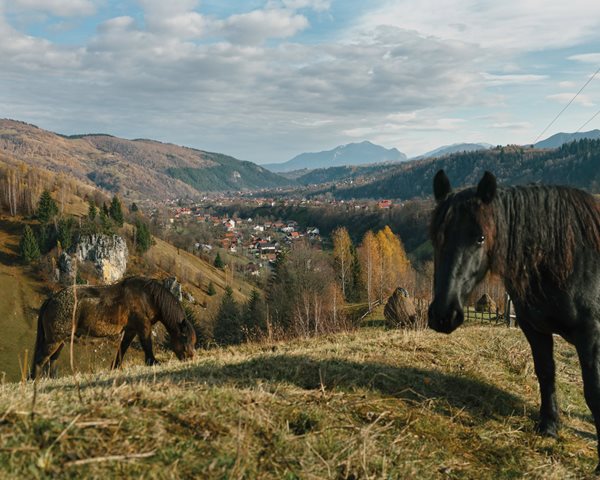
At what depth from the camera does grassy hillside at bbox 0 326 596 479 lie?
2.75 meters

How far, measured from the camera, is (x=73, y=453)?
104 inches

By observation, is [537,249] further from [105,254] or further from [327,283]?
[105,254]

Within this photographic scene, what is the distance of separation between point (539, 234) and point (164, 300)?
26.6 feet

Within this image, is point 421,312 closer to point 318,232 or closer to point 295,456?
point 295,456

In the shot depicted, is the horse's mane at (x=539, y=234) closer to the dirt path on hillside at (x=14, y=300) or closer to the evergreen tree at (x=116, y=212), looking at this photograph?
the dirt path on hillside at (x=14, y=300)

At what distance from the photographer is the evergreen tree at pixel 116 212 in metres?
113

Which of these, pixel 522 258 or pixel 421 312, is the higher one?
pixel 522 258

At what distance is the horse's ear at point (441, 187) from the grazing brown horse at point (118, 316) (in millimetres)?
7542

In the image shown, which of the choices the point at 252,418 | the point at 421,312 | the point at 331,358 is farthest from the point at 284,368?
the point at 421,312

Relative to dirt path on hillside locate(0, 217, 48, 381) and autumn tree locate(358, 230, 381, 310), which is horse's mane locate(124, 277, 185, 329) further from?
autumn tree locate(358, 230, 381, 310)

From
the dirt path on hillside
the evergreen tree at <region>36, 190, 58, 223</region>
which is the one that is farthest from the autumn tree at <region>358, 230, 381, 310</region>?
the evergreen tree at <region>36, 190, 58, 223</region>

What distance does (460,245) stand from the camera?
4199 millimetres

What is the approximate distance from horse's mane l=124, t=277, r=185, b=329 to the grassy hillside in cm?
394

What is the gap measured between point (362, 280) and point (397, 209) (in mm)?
98908
